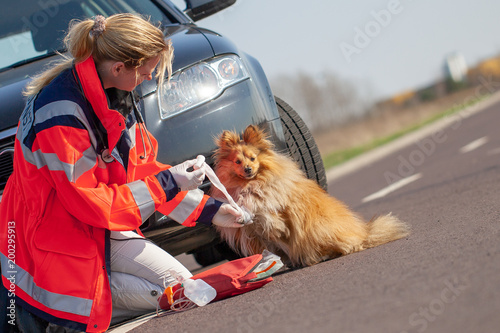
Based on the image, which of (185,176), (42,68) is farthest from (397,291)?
(42,68)

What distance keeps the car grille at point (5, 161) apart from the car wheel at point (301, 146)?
1.75 meters

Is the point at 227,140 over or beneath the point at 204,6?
beneath

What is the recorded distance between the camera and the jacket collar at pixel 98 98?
3.32 metres

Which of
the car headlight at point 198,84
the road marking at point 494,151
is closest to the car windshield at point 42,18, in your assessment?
the car headlight at point 198,84

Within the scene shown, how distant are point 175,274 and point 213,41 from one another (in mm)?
1456

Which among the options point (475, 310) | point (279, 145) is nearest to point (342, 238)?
point (279, 145)

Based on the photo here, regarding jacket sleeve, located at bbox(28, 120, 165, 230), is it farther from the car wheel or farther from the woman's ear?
the car wheel

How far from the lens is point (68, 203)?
3.25 m

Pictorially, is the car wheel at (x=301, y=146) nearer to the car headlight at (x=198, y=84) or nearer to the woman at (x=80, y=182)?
the car headlight at (x=198, y=84)

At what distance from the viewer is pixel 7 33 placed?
4.84m

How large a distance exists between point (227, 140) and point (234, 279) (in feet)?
2.71

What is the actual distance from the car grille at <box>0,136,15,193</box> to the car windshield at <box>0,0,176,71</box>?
3.76ft

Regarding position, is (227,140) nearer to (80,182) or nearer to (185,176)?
(185,176)

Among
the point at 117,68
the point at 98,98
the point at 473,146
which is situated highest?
the point at 117,68
